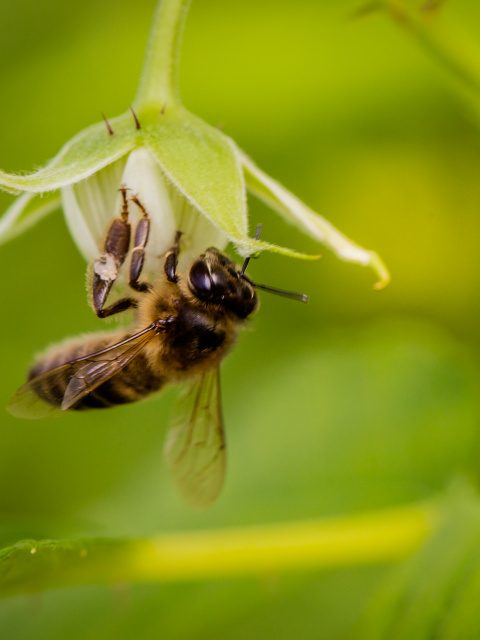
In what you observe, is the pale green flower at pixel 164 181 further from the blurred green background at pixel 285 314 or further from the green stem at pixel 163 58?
the blurred green background at pixel 285 314

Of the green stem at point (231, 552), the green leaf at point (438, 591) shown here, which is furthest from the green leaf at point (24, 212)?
the green leaf at point (438, 591)

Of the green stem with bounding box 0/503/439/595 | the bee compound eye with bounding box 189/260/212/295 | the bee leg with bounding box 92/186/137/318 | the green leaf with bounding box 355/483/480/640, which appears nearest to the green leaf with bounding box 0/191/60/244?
the bee leg with bounding box 92/186/137/318

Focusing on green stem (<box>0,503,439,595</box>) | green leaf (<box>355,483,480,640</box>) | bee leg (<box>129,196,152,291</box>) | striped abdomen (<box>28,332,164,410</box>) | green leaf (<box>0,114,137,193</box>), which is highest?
green leaf (<box>0,114,137,193</box>)

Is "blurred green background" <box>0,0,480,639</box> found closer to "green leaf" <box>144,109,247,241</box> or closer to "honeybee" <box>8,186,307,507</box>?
"honeybee" <box>8,186,307,507</box>

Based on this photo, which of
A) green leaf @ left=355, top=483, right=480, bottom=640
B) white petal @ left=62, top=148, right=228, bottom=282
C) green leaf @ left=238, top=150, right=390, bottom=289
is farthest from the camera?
green leaf @ left=355, top=483, right=480, bottom=640

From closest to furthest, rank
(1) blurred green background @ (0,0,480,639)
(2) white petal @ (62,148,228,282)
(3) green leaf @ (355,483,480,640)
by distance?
(2) white petal @ (62,148,228,282) < (3) green leaf @ (355,483,480,640) < (1) blurred green background @ (0,0,480,639)

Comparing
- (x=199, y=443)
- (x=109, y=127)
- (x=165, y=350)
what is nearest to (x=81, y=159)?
(x=109, y=127)

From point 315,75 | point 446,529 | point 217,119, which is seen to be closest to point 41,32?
point 217,119
